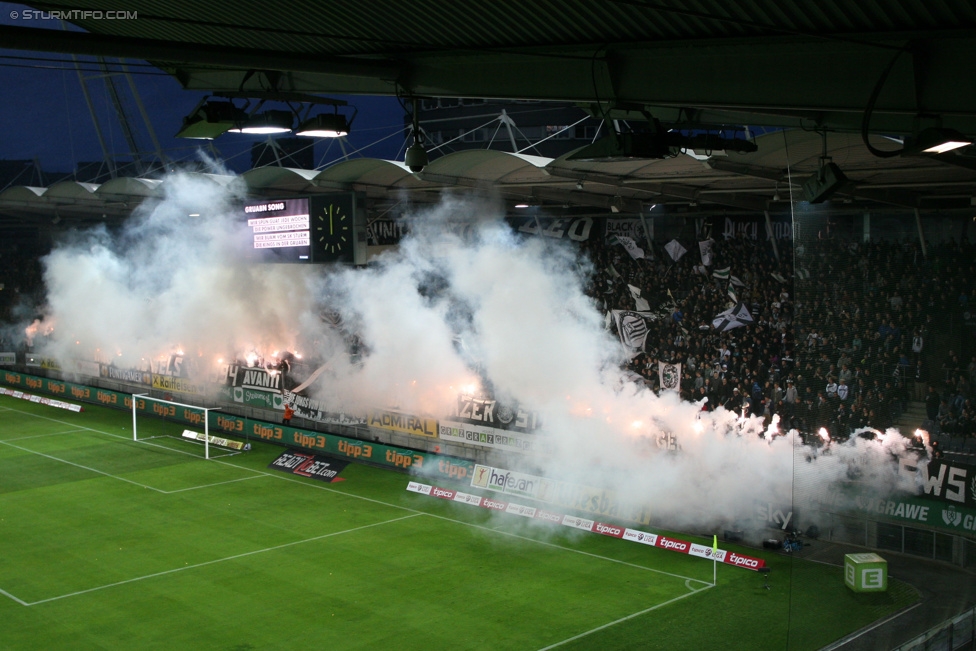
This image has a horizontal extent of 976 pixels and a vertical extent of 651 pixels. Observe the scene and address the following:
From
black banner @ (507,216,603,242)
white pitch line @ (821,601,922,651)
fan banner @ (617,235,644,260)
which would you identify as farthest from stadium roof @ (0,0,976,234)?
black banner @ (507,216,603,242)

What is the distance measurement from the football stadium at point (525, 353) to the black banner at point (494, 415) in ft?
0.45

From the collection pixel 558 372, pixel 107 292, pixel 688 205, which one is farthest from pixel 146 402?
pixel 688 205

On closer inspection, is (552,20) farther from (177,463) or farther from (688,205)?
(177,463)

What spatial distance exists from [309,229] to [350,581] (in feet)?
38.7

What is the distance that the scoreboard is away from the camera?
2523cm

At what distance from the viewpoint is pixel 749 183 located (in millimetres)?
23156

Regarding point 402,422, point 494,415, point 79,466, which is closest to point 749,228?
point 494,415

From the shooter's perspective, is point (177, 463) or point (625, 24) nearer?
point (625, 24)

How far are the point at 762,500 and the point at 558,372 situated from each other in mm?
7238

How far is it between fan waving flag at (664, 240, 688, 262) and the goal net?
1503 centimetres

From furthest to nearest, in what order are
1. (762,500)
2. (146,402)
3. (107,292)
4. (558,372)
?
(107,292), (146,402), (558,372), (762,500)

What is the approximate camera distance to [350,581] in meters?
17.6

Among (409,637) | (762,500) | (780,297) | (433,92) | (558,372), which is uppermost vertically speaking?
(433,92)

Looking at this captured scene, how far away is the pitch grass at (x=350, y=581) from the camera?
14.6m
